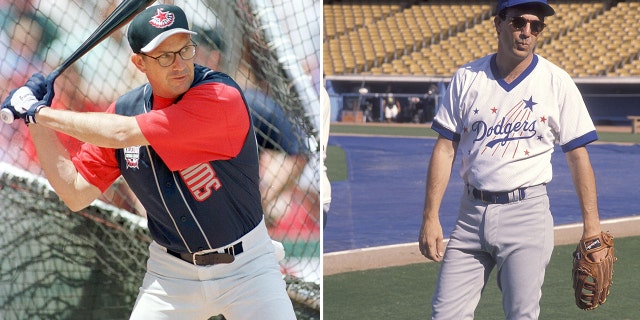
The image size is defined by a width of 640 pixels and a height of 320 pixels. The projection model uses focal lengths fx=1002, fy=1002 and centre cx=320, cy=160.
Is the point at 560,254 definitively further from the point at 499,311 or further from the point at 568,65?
the point at 568,65

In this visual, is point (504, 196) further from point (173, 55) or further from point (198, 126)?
point (173, 55)

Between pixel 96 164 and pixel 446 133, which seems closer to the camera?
pixel 96 164

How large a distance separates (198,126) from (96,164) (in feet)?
1.69

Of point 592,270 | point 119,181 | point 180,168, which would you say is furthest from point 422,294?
point 180,168

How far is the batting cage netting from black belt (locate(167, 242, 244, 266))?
2.17 meters

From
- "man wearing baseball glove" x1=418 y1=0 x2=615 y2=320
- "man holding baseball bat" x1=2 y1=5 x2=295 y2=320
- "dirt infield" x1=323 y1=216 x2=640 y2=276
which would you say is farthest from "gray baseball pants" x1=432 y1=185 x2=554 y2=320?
"dirt infield" x1=323 y1=216 x2=640 y2=276

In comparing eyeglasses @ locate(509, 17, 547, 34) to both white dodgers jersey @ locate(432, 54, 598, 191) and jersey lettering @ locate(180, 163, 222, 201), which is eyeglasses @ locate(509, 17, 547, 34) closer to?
white dodgers jersey @ locate(432, 54, 598, 191)

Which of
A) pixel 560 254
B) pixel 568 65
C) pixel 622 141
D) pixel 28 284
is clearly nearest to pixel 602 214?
pixel 560 254

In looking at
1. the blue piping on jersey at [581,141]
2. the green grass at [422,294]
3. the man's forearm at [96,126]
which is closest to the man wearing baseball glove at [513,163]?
the blue piping on jersey at [581,141]

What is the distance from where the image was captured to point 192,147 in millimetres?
3320

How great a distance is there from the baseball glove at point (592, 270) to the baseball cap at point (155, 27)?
192 cm

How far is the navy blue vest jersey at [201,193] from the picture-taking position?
341cm

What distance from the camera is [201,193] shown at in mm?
3414

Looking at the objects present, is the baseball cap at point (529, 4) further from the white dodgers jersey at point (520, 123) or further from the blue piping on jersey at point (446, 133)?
the blue piping on jersey at point (446, 133)
